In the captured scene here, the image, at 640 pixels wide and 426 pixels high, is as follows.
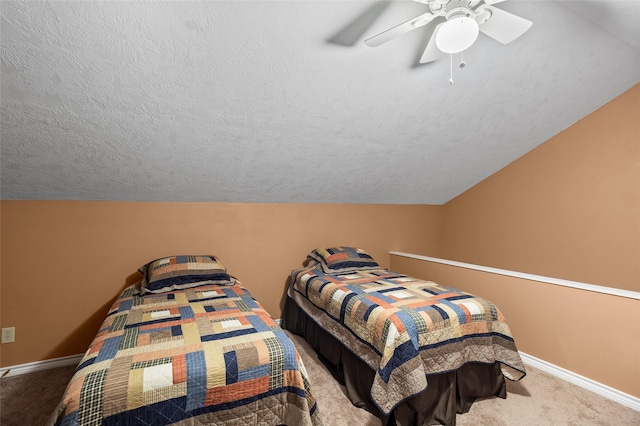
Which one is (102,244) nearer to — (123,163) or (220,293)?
(123,163)

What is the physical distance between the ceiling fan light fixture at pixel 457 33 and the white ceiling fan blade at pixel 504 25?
108mm

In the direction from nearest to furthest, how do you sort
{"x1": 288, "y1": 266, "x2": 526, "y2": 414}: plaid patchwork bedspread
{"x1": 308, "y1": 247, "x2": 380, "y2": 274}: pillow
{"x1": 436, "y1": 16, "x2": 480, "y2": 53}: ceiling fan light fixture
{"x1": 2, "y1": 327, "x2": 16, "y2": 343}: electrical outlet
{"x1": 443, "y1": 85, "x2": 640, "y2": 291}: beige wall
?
{"x1": 436, "y1": 16, "x2": 480, "y2": 53}: ceiling fan light fixture < {"x1": 288, "y1": 266, "x2": 526, "y2": 414}: plaid patchwork bedspread < {"x1": 2, "y1": 327, "x2": 16, "y2": 343}: electrical outlet < {"x1": 443, "y1": 85, "x2": 640, "y2": 291}: beige wall < {"x1": 308, "y1": 247, "x2": 380, "y2": 274}: pillow

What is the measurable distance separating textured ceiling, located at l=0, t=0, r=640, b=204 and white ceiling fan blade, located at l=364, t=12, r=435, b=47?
303mm

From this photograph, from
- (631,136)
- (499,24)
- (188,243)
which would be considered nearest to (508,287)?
(631,136)

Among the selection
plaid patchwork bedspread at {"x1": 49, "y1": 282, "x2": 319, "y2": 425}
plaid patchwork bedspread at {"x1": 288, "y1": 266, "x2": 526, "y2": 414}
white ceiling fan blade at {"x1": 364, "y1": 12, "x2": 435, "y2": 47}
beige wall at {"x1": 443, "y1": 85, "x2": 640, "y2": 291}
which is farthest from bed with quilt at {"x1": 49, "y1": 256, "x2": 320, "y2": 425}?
beige wall at {"x1": 443, "y1": 85, "x2": 640, "y2": 291}

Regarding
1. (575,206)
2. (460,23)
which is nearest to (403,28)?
(460,23)

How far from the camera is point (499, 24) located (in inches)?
55.5

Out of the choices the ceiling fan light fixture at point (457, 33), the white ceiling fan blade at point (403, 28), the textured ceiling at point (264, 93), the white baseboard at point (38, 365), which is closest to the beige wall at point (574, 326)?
the textured ceiling at point (264, 93)

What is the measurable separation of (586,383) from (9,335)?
4145 millimetres

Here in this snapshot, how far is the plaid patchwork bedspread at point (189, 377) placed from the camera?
3.83 feet

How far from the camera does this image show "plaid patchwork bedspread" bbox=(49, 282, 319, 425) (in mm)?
1167

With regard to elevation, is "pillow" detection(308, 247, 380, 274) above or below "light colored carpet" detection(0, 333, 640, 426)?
above

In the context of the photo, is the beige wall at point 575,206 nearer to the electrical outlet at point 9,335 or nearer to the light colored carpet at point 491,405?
the light colored carpet at point 491,405

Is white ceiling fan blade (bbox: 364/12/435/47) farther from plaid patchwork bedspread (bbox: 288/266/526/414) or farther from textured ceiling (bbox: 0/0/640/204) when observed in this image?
plaid patchwork bedspread (bbox: 288/266/526/414)
